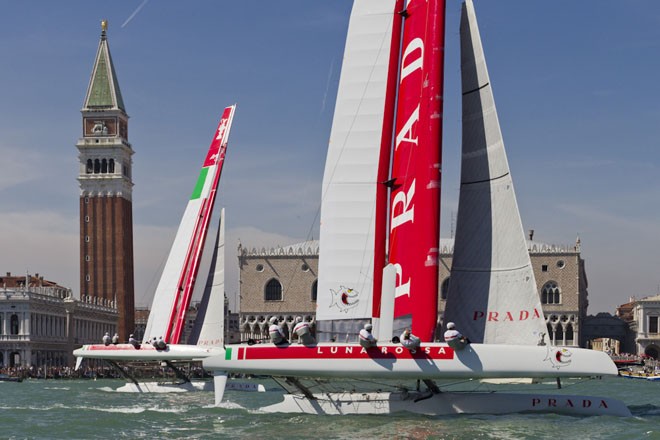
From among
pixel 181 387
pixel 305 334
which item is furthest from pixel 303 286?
pixel 305 334

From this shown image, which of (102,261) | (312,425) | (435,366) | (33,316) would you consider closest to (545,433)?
(435,366)

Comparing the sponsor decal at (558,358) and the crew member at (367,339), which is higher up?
the crew member at (367,339)

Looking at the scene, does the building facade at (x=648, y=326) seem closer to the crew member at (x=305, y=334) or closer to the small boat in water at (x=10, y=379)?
the small boat in water at (x=10, y=379)

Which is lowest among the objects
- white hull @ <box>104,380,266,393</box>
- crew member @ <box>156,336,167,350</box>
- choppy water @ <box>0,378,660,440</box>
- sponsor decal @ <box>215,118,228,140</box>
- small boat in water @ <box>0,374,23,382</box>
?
small boat in water @ <box>0,374,23,382</box>

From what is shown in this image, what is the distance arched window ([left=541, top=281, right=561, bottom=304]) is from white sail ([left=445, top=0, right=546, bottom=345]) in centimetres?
7950

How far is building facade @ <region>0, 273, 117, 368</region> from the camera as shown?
98.4 m

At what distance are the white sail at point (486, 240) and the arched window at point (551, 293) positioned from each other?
7950 cm

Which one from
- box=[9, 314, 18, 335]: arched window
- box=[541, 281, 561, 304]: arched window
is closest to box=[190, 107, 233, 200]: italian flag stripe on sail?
box=[9, 314, 18, 335]: arched window

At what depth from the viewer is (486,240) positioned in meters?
26.5

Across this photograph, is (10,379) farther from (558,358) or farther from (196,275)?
(558,358)

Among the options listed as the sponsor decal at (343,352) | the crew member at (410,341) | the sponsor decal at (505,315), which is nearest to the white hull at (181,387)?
the sponsor decal at (343,352)

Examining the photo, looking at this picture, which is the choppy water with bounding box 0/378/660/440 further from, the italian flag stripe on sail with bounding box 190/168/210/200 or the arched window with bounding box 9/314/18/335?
the arched window with bounding box 9/314/18/335

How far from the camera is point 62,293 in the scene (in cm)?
11556

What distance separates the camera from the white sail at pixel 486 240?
2577 cm
